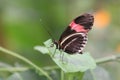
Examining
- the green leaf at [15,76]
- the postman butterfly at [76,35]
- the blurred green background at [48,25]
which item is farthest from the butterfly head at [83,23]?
the blurred green background at [48,25]

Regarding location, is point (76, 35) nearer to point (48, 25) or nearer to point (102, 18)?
point (48, 25)

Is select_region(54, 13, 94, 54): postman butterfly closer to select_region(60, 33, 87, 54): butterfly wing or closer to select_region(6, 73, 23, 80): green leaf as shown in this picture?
select_region(60, 33, 87, 54): butterfly wing

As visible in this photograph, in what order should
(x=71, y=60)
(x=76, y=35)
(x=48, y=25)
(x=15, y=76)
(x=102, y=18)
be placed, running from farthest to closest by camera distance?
(x=102, y=18)
(x=48, y=25)
(x=15, y=76)
(x=76, y=35)
(x=71, y=60)

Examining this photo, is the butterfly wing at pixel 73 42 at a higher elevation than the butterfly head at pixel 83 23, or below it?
below

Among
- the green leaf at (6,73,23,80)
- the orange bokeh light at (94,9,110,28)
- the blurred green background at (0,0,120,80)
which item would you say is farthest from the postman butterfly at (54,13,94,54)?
the orange bokeh light at (94,9,110,28)

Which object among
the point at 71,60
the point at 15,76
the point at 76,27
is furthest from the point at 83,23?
the point at 15,76

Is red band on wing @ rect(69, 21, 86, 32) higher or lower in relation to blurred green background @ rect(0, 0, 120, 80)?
higher

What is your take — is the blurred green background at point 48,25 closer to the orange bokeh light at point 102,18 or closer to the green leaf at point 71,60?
the orange bokeh light at point 102,18
